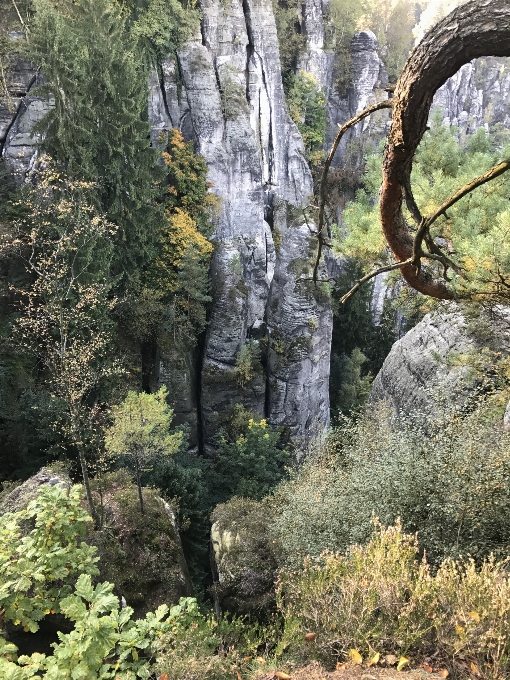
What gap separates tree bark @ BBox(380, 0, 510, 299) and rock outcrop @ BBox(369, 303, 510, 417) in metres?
3.85

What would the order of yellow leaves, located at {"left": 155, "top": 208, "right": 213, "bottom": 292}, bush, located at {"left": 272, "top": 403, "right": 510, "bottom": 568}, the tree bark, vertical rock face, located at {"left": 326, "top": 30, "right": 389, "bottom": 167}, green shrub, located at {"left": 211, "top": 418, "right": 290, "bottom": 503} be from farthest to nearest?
1. vertical rock face, located at {"left": 326, "top": 30, "right": 389, "bottom": 167}
2. yellow leaves, located at {"left": 155, "top": 208, "right": 213, "bottom": 292}
3. green shrub, located at {"left": 211, "top": 418, "right": 290, "bottom": 503}
4. bush, located at {"left": 272, "top": 403, "right": 510, "bottom": 568}
5. the tree bark

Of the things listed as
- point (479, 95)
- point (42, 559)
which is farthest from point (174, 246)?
point (479, 95)

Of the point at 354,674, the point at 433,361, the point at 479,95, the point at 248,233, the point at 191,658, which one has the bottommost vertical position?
the point at 191,658

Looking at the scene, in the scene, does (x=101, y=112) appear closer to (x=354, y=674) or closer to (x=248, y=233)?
(x=248, y=233)

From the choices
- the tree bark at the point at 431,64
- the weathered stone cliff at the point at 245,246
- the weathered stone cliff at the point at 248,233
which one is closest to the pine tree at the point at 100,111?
the weathered stone cliff at the point at 248,233

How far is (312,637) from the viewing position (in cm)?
298

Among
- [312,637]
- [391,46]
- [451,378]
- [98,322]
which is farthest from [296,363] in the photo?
[391,46]

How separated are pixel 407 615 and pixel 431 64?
3.10 m

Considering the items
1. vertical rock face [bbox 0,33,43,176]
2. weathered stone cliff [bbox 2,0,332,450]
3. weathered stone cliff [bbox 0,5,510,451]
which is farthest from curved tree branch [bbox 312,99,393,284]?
weathered stone cliff [bbox 2,0,332,450]

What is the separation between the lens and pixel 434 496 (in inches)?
172

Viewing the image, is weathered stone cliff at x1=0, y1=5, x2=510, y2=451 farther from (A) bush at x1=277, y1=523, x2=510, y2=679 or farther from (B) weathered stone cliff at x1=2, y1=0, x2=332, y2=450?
(A) bush at x1=277, y1=523, x2=510, y2=679

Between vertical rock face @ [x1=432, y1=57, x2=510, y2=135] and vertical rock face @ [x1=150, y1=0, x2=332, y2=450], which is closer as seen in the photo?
vertical rock face @ [x1=150, y1=0, x2=332, y2=450]

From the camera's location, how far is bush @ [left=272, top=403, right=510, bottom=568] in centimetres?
409

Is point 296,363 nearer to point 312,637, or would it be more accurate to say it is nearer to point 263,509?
point 263,509
